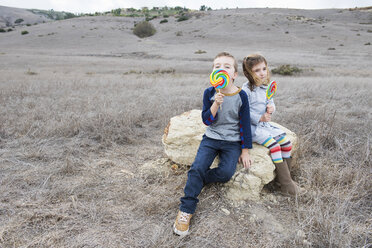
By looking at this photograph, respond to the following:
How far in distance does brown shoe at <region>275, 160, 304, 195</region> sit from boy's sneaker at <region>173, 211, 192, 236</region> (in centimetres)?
119

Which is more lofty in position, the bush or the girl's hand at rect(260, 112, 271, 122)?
the bush

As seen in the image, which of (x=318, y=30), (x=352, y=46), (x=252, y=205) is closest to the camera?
(x=252, y=205)

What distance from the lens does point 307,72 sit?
42.3 feet

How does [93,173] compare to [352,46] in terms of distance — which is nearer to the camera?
[93,173]

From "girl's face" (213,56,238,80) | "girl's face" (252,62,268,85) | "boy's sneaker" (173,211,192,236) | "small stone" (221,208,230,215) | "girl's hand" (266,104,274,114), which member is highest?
"girl's face" (213,56,238,80)

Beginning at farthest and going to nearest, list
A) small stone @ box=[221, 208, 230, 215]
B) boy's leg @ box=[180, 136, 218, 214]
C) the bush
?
1. the bush
2. small stone @ box=[221, 208, 230, 215]
3. boy's leg @ box=[180, 136, 218, 214]

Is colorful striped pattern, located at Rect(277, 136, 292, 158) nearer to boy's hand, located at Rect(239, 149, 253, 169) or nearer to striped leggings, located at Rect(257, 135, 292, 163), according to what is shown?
striped leggings, located at Rect(257, 135, 292, 163)

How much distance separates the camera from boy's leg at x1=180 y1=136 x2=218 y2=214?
7.48ft

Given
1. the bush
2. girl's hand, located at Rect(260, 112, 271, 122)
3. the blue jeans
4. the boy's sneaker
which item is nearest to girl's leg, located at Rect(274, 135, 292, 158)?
girl's hand, located at Rect(260, 112, 271, 122)

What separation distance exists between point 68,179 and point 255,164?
2372 millimetres

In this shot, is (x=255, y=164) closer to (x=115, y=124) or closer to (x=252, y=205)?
(x=252, y=205)

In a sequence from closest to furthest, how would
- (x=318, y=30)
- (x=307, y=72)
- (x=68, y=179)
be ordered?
1. (x=68, y=179)
2. (x=307, y=72)
3. (x=318, y=30)

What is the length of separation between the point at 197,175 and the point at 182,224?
49 centimetres

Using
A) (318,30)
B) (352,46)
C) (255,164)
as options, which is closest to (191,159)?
(255,164)
